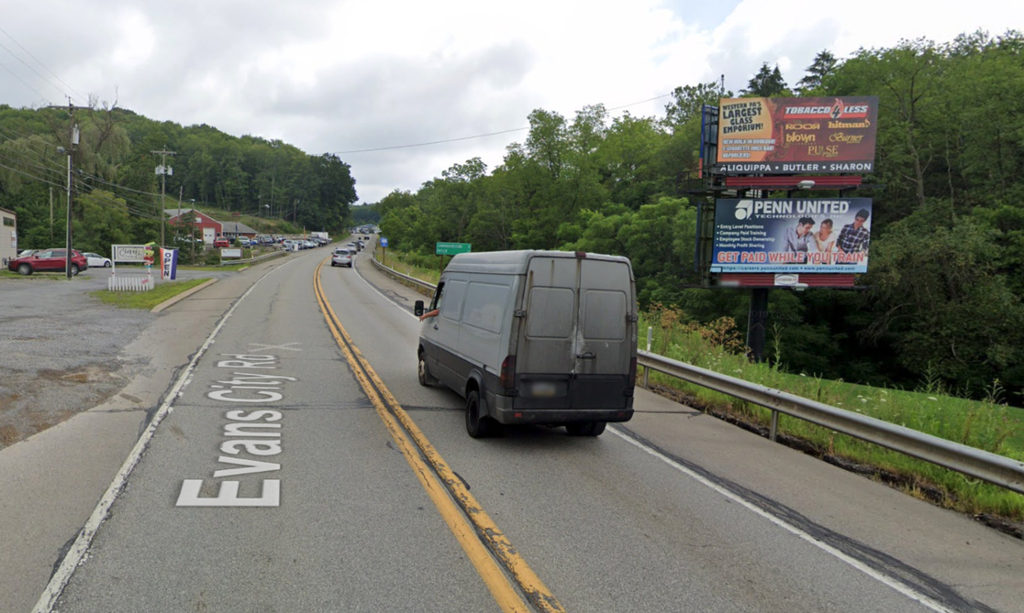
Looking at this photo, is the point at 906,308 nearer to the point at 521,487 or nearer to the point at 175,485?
the point at 521,487

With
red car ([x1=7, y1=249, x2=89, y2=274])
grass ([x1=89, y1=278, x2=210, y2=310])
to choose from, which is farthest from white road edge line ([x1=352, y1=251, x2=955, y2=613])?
red car ([x1=7, y1=249, x2=89, y2=274])

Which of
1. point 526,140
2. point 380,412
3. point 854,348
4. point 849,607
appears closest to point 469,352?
point 380,412

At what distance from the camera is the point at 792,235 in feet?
70.3

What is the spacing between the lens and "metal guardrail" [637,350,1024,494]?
232 inches

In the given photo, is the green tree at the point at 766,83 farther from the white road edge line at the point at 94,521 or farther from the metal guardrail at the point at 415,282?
the white road edge line at the point at 94,521

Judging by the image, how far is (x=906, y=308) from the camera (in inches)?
1284

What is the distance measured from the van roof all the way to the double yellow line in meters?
2.20

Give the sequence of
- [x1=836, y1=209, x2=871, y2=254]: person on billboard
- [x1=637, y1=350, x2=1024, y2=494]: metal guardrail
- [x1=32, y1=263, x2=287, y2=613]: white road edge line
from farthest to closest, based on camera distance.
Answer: [x1=836, y1=209, x2=871, y2=254]: person on billboard < [x1=637, y1=350, x2=1024, y2=494]: metal guardrail < [x1=32, y1=263, x2=287, y2=613]: white road edge line

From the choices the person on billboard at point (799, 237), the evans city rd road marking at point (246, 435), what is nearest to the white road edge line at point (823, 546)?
the evans city rd road marking at point (246, 435)

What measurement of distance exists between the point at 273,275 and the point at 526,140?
33032 mm

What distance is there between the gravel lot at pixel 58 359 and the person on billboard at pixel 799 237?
1842 cm

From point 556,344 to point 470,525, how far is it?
8.74 feet

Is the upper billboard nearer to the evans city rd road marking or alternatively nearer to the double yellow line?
the evans city rd road marking

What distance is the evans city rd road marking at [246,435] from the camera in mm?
5715
